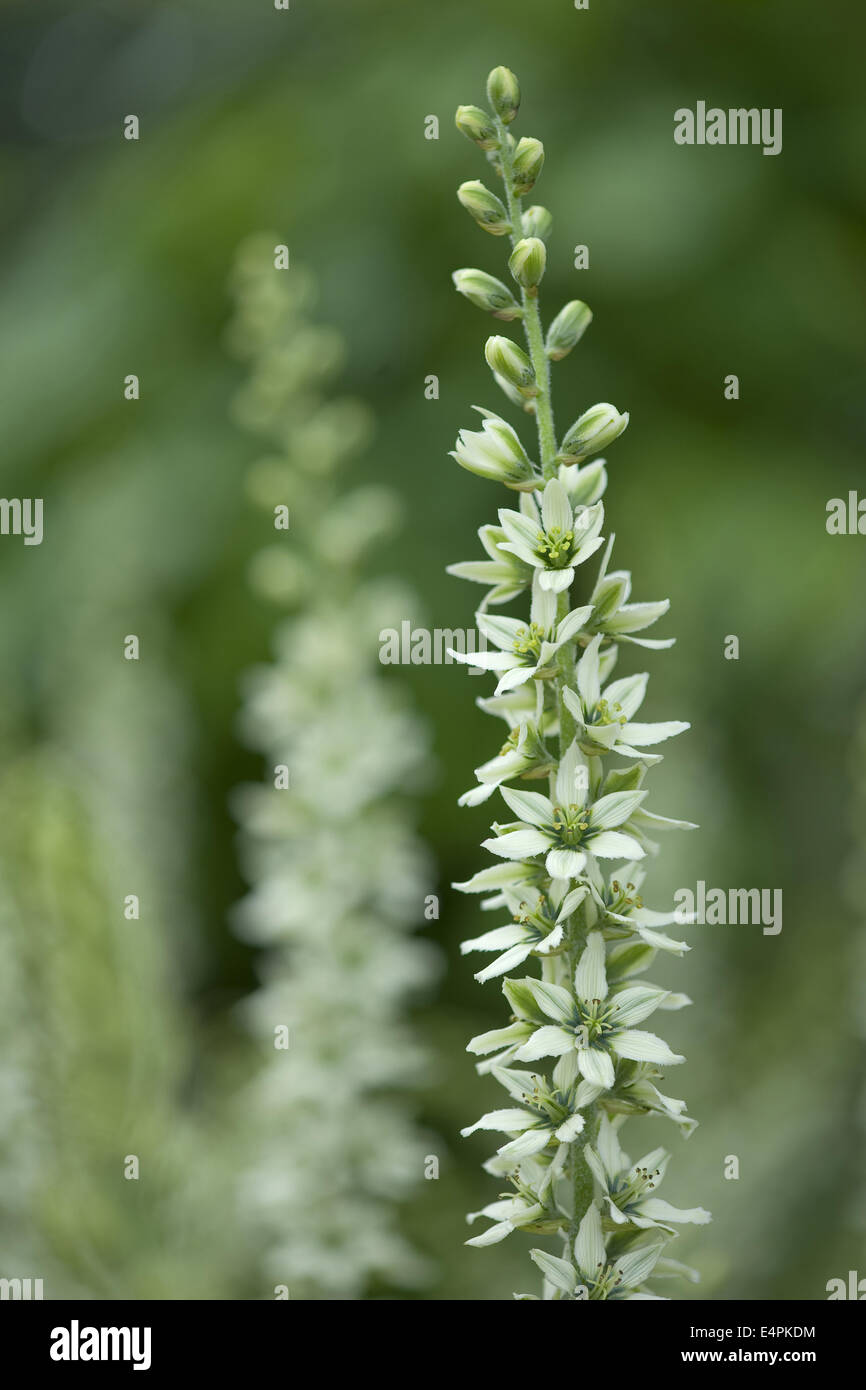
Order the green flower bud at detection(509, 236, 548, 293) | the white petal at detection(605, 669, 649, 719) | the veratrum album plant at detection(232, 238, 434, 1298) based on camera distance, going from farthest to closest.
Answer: the veratrum album plant at detection(232, 238, 434, 1298), the white petal at detection(605, 669, 649, 719), the green flower bud at detection(509, 236, 548, 293)

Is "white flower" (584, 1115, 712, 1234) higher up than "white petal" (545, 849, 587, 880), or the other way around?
"white petal" (545, 849, 587, 880)

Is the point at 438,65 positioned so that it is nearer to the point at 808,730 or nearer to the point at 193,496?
the point at 193,496

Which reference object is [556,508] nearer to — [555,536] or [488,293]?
[555,536]

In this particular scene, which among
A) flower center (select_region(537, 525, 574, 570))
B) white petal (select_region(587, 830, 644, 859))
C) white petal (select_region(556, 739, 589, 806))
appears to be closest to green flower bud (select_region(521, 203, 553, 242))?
flower center (select_region(537, 525, 574, 570))

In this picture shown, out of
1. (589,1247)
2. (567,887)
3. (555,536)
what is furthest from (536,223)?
(589,1247)

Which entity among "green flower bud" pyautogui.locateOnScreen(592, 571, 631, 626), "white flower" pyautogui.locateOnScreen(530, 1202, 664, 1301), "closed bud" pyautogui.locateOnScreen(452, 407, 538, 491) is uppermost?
"closed bud" pyautogui.locateOnScreen(452, 407, 538, 491)

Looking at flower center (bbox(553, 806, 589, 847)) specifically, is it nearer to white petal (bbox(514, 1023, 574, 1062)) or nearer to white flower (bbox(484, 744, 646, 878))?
white flower (bbox(484, 744, 646, 878))

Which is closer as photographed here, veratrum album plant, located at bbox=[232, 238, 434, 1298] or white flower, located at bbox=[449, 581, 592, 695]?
white flower, located at bbox=[449, 581, 592, 695]
